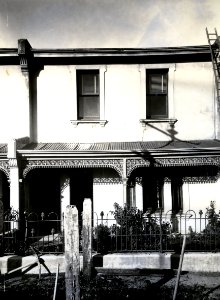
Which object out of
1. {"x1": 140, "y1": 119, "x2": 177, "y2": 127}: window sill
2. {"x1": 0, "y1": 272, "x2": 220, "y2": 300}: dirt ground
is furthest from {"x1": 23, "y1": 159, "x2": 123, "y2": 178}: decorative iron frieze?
{"x1": 0, "y1": 272, "x2": 220, "y2": 300}: dirt ground

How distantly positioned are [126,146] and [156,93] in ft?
8.61

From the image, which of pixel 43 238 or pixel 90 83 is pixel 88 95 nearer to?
pixel 90 83

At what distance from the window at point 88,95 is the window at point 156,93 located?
6.37 ft

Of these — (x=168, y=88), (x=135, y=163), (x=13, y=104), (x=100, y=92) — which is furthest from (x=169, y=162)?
(x=13, y=104)

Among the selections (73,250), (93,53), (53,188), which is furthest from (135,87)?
(73,250)

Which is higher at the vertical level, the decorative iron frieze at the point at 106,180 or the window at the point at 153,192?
the decorative iron frieze at the point at 106,180

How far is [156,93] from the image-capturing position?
12.4m

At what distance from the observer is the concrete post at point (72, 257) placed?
6.10 m

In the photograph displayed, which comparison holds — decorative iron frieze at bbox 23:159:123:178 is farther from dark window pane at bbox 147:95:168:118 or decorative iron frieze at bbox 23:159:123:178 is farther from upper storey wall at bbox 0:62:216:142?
dark window pane at bbox 147:95:168:118

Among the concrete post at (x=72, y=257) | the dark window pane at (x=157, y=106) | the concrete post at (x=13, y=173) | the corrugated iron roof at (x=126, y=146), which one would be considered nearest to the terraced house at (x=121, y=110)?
the dark window pane at (x=157, y=106)

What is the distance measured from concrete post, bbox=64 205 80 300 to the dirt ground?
0.41m

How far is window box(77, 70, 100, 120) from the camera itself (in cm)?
1241

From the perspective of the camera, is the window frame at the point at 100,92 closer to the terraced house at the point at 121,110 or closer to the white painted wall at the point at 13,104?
the terraced house at the point at 121,110

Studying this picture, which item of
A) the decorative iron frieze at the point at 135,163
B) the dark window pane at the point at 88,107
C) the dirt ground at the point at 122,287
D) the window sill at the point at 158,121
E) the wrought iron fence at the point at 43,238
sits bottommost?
the dirt ground at the point at 122,287
